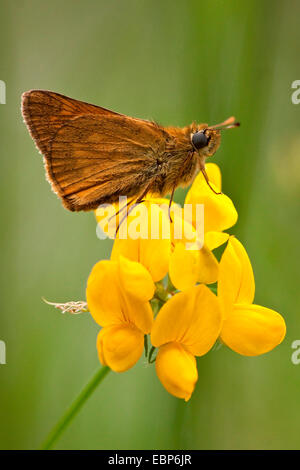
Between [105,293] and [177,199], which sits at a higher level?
[177,199]

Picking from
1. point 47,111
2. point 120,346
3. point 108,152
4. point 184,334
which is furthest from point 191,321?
point 47,111

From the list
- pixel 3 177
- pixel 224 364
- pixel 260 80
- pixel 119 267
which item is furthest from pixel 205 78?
pixel 3 177

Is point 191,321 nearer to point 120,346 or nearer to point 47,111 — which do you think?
point 120,346

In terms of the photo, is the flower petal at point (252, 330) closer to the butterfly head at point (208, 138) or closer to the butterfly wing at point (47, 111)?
the butterfly head at point (208, 138)

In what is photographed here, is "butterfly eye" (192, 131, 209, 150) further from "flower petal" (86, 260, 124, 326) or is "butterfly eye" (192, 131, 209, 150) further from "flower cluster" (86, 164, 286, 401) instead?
"flower petal" (86, 260, 124, 326)

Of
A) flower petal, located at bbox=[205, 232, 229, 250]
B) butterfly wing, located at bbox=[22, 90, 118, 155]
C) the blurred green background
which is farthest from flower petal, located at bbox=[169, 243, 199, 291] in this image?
butterfly wing, located at bbox=[22, 90, 118, 155]
